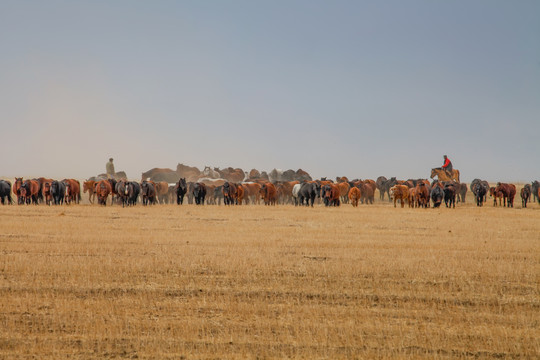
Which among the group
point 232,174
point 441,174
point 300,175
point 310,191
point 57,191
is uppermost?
point 232,174

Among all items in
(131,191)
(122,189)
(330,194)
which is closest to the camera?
(122,189)

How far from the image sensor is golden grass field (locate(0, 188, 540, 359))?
7145 millimetres

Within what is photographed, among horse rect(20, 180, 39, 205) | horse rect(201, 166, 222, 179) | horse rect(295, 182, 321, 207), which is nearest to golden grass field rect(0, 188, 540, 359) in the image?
horse rect(20, 180, 39, 205)

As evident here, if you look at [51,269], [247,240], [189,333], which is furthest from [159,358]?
[247,240]

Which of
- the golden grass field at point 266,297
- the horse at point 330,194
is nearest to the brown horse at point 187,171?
the horse at point 330,194

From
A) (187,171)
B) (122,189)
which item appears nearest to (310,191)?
(122,189)

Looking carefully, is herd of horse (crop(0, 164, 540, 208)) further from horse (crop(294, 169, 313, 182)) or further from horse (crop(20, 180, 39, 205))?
horse (crop(294, 169, 313, 182))

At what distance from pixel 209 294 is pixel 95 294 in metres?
2.01

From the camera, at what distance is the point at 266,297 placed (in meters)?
9.42

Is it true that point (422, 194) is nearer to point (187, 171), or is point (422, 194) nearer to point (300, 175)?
point (300, 175)

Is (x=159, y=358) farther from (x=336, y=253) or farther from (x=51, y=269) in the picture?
(x=336, y=253)

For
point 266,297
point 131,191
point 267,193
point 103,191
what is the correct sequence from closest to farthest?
1. point 266,297
2. point 103,191
3. point 131,191
4. point 267,193

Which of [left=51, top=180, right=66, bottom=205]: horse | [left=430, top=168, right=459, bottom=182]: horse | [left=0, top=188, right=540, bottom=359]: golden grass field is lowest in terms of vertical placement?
[left=0, top=188, right=540, bottom=359]: golden grass field

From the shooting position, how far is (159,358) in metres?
6.74
